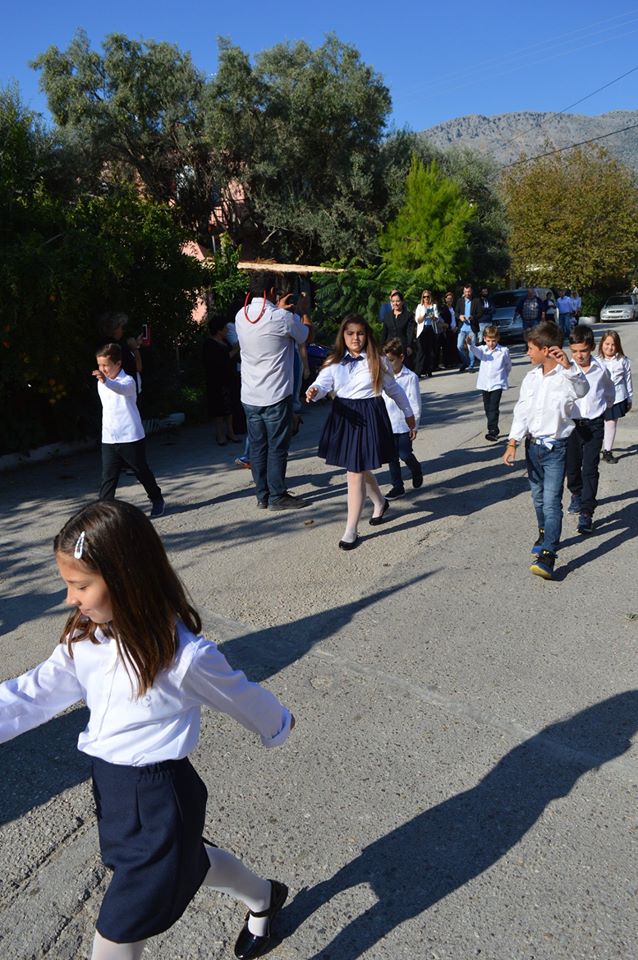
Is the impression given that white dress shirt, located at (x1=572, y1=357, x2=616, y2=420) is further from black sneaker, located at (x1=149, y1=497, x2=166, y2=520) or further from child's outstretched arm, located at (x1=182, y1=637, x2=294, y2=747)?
child's outstretched arm, located at (x1=182, y1=637, x2=294, y2=747)

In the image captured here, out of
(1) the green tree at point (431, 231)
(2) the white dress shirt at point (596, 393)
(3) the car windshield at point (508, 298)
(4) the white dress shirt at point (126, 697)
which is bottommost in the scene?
(3) the car windshield at point (508, 298)

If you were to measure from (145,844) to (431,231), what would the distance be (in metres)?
25.2

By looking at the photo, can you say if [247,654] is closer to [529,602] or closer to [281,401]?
[529,602]

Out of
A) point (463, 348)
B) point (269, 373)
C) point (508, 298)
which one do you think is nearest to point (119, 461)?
point (269, 373)

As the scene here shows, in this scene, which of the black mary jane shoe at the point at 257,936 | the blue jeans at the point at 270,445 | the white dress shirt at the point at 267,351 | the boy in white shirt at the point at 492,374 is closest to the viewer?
the black mary jane shoe at the point at 257,936

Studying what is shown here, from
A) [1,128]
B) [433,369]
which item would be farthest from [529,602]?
[433,369]

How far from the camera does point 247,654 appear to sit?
178 inches

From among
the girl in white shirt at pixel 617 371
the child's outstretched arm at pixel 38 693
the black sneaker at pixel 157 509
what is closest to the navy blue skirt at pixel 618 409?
the girl in white shirt at pixel 617 371

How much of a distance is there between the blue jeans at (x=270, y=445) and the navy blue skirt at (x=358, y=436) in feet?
2.45

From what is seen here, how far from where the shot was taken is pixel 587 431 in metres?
6.68

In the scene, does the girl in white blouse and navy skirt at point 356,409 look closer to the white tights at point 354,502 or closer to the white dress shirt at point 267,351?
the white tights at point 354,502

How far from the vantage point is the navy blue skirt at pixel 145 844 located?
6.48 feet

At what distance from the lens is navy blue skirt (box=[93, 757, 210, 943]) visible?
6.48 feet

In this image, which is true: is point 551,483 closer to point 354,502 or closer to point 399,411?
point 354,502
